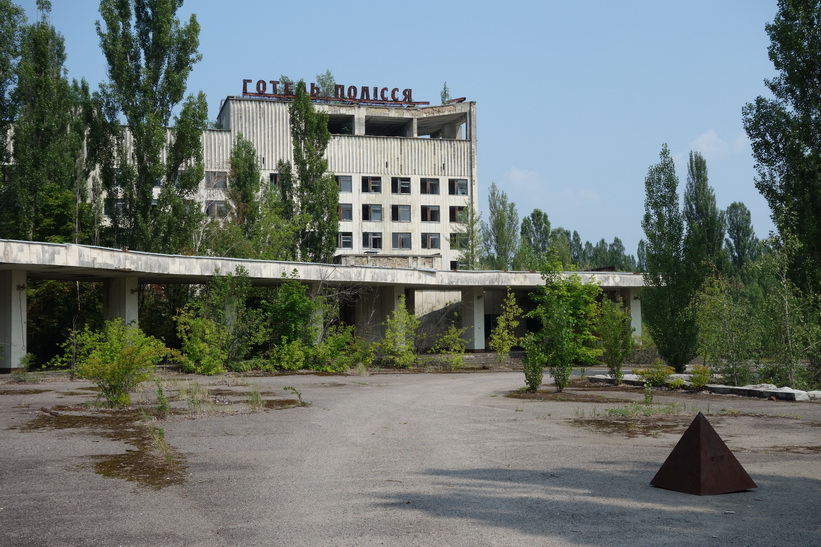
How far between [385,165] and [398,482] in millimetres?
52974

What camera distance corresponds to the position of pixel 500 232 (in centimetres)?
5928

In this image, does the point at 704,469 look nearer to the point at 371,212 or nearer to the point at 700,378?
the point at 700,378

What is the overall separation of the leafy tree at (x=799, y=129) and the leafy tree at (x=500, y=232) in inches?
1500

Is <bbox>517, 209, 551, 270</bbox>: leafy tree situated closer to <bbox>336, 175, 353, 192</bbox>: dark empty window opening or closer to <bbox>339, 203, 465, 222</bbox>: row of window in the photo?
<bbox>339, 203, 465, 222</bbox>: row of window

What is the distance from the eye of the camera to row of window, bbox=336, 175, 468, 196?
58812 mm

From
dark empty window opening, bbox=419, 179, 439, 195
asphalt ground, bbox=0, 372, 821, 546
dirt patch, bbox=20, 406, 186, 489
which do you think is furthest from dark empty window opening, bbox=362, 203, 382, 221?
dirt patch, bbox=20, 406, 186, 489

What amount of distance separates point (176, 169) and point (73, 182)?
658 cm

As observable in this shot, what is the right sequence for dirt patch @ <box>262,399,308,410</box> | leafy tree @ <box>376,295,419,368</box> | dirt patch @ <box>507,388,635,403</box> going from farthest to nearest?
leafy tree @ <box>376,295,419,368</box>, dirt patch @ <box>507,388,635,403</box>, dirt patch @ <box>262,399,308,410</box>

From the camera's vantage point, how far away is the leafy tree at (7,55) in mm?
37062

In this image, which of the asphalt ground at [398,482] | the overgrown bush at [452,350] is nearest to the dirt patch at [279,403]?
the asphalt ground at [398,482]

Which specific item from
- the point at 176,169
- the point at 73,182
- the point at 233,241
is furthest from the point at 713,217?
the point at 73,182

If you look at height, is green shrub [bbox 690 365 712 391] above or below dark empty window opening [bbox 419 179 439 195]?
below

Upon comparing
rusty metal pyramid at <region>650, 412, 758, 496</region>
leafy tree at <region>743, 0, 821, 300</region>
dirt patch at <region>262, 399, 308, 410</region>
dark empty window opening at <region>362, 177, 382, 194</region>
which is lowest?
dirt patch at <region>262, 399, 308, 410</region>

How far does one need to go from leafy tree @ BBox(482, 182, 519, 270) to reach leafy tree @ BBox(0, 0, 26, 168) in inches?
1363
